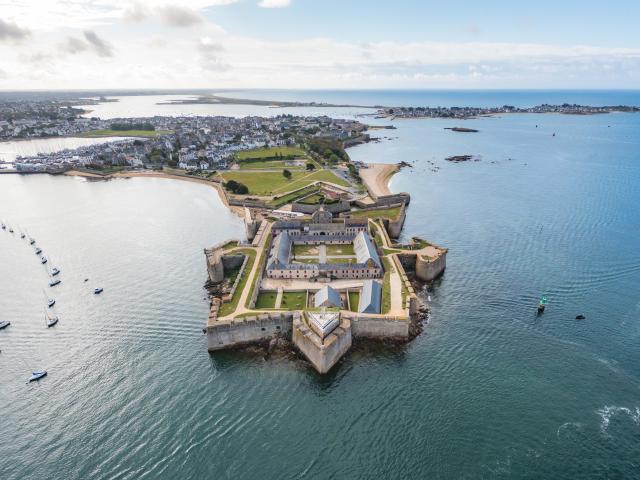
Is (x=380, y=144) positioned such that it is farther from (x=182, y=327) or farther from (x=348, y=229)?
(x=182, y=327)

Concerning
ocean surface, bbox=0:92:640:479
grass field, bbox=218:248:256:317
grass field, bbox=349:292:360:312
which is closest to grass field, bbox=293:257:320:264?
grass field, bbox=218:248:256:317

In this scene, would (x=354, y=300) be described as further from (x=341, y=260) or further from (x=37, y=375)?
(x=37, y=375)

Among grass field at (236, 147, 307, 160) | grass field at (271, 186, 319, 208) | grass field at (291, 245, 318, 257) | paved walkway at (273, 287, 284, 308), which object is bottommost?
paved walkway at (273, 287, 284, 308)

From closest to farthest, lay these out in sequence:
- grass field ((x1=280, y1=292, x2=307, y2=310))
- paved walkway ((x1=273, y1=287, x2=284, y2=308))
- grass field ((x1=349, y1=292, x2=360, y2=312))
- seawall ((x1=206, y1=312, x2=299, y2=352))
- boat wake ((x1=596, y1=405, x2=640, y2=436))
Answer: boat wake ((x1=596, y1=405, x2=640, y2=436)) → seawall ((x1=206, y1=312, x2=299, y2=352)) → grass field ((x1=280, y1=292, x2=307, y2=310)) → paved walkway ((x1=273, y1=287, x2=284, y2=308)) → grass field ((x1=349, y1=292, x2=360, y2=312))

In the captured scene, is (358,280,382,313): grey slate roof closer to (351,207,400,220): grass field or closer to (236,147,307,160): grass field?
(351,207,400,220): grass field

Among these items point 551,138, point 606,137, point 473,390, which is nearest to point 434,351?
point 473,390

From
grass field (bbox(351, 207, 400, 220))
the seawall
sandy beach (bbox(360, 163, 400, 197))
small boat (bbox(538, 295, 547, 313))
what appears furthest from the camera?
sandy beach (bbox(360, 163, 400, 197))
